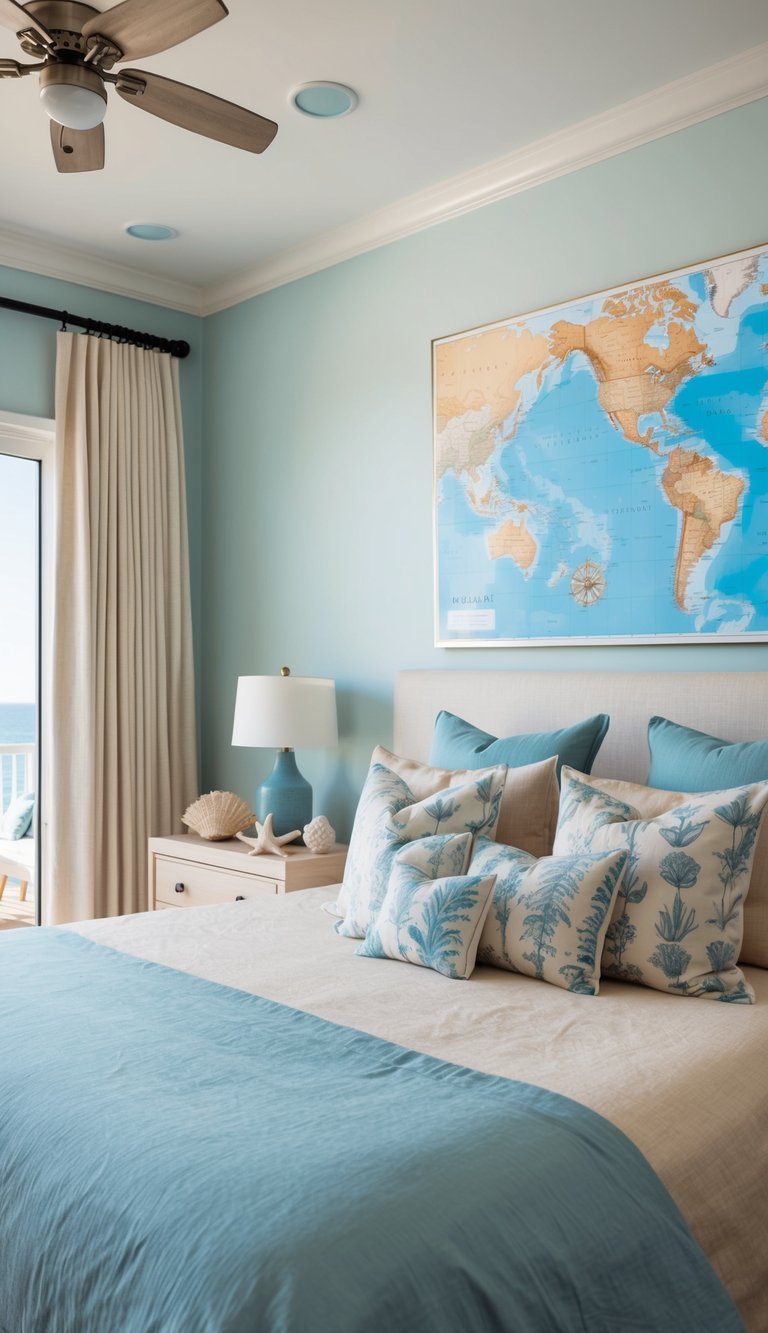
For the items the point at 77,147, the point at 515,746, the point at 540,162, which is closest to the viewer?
the point at 77,147

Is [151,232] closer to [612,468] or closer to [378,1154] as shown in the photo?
[612,468]

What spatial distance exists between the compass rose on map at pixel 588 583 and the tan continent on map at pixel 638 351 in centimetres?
37

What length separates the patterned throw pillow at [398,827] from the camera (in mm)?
2418

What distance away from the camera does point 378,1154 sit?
1333 millimetres

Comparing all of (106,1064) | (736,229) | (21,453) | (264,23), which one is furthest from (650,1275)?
(21,453)

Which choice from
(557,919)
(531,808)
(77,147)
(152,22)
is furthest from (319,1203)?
(77,147)

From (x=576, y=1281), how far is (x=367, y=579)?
270 cm

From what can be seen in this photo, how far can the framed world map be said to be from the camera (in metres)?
2.72

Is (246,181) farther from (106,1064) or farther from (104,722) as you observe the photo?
(106,1064)

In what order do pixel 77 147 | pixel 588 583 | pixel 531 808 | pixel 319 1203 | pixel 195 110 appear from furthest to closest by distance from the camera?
1. pixel 588 583
2. pixel 531 808
3. pixel 77 147
4. pixel 195 110
5. pixel 319 1203

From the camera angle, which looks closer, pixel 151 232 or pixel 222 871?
pixel 222 871

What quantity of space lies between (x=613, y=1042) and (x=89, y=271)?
3466 mm

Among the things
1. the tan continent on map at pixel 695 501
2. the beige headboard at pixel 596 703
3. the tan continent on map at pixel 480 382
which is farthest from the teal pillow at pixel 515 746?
the tan continent on map at pixel 480 382

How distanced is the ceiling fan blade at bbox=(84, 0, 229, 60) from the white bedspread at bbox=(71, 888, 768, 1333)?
1.83 m
